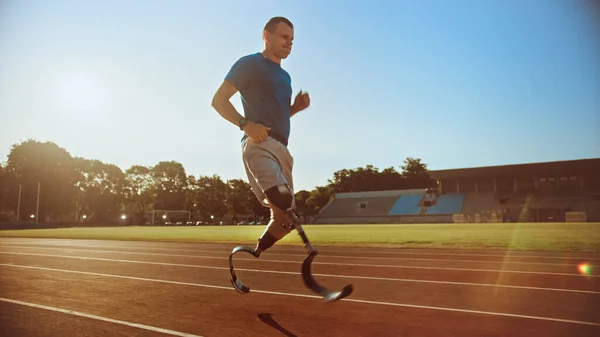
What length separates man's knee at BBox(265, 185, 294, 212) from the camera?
9.83 ft

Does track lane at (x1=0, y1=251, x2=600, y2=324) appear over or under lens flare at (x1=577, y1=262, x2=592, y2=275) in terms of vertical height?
over

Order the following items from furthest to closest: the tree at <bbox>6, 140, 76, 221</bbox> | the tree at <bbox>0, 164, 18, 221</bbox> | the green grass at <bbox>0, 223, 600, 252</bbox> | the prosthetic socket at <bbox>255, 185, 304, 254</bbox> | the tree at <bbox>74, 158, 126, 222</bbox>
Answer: the tree at <bbox>74, 158, 126, 222</bbox> → the tree at <bbox>6, 140, 76, 221</bbox> → the tree at <bbox>0, 164, 18, 221</bbox> → the green grass at <bbox>0, 223, 600, 252</bbox> → the prosthetic socket at <bbox>255, 185, 304, 254</bbox>

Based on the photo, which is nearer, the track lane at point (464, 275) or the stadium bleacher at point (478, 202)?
the track lane at point (464, 275)

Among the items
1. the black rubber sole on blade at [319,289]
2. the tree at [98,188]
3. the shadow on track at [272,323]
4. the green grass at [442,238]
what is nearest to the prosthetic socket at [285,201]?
the black rubber sole on blade at [319,289]

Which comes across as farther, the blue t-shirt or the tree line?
the tree line

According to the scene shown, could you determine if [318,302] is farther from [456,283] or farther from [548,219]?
[548,219]

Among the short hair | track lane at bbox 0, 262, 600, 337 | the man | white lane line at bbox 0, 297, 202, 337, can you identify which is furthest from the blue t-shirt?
white lane line at bbox 0, 297, 202, 337

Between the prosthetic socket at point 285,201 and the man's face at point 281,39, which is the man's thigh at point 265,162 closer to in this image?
the prosthetic socket at point 285,201

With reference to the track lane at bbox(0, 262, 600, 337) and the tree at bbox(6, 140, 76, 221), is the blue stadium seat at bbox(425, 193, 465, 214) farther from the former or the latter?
the tree at bbox(6, 140, 76, 221)

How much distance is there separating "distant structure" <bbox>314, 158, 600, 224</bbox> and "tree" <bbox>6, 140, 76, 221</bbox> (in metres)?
46.8

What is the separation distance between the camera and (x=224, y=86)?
3.22m

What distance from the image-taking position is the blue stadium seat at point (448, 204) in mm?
60734

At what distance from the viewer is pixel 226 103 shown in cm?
319

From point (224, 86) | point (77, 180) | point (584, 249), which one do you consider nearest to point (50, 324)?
point (224, 86)
